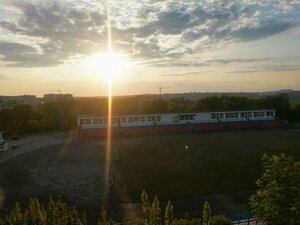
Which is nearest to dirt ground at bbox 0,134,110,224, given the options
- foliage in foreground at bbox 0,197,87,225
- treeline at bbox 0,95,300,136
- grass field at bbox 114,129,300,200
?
grass field at bbox 114,129,300,200

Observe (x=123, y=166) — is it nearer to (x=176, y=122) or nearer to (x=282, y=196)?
(x=282, y=196)

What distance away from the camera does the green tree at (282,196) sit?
572 inches

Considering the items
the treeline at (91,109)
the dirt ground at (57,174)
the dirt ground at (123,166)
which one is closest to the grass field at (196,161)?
the dirt ground at (123,166)

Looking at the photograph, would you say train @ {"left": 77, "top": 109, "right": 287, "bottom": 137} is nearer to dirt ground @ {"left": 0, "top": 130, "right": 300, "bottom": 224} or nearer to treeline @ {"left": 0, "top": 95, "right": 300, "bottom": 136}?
dirt ground @ {"left": 0, "top": 130, "right": 300, "bottom": 224}

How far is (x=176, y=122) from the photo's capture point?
60.0 metres

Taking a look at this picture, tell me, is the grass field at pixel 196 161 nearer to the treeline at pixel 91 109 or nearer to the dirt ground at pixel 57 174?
the dirt ground at pixel 57 174

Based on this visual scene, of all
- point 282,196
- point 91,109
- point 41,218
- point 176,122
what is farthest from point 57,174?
point 91,109

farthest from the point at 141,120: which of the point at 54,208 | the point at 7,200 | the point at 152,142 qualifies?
the point at 54,208

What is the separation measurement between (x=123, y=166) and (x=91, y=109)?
40.9 metres

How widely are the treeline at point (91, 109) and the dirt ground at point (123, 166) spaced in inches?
262

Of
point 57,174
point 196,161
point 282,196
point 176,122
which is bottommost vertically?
point 57,174

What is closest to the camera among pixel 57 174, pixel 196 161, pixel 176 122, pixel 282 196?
pixel 282 196

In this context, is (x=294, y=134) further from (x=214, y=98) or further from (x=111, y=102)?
(x=111, y=102)

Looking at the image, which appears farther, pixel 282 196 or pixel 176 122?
pixel 176 122
